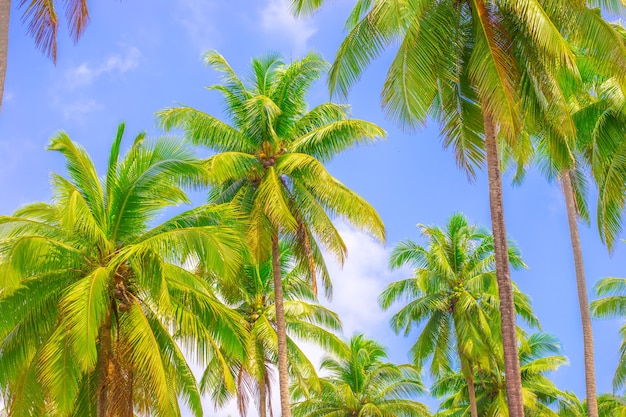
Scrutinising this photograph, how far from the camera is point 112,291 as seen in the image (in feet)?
49.6

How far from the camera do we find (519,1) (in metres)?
13.9

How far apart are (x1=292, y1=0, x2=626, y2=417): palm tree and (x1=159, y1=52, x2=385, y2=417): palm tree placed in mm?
4499

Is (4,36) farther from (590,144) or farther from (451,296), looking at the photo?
(451,296)

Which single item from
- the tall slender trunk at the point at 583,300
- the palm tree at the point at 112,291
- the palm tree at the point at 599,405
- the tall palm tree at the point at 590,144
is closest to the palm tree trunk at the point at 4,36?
the palm tree at the point at 112,291

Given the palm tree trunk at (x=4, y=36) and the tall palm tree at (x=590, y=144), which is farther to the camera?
the tall palm tree at (x=590, y=144)

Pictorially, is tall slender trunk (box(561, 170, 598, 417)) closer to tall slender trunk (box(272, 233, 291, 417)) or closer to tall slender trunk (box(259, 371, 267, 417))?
tall slender trunk (box(272, 233, 291, 417))

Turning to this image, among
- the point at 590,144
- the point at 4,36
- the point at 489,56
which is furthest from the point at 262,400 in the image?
the point at 4,36

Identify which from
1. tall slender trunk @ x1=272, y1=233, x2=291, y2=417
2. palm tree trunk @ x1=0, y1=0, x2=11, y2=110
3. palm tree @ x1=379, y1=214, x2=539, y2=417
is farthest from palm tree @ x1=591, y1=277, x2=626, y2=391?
palm tree trunk @ x1=0, y1=0, x2=11, y2=110

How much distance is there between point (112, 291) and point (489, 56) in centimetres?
824

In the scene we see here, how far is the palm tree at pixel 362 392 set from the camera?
32.0 metres

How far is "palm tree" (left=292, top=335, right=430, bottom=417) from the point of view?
32.0 metres

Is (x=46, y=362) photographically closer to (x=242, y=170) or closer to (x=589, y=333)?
(x=242, y=170)

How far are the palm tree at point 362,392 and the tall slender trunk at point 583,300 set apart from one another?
11.3 metres

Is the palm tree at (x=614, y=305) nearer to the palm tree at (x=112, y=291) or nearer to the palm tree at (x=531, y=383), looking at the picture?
the palm tree at (x=531, y=383)
